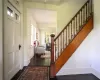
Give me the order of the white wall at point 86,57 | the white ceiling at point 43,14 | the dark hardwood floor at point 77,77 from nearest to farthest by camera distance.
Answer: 1. the dark hardwood floor at point 77,77
2. the white wall at point 86,57
3. the white ceiling at point 43,14

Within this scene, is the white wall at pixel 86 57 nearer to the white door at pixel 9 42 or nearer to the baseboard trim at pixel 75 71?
the baseboard trim at pixel 75 71

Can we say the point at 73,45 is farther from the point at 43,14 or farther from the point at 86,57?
the point at 43,14

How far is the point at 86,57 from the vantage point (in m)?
4.14

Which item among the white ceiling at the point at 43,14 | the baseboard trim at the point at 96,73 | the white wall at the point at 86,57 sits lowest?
the baseboard trim at the point at 96,73

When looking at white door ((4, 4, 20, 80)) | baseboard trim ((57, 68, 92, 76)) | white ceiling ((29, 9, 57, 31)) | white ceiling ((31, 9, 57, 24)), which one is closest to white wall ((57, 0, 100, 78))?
baseboard trim ((57, 68, 92, 76))

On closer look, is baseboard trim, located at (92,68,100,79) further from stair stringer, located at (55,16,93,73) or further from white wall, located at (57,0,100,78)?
stair stringer, located at (55,16,93,73)

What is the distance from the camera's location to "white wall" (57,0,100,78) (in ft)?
12.9

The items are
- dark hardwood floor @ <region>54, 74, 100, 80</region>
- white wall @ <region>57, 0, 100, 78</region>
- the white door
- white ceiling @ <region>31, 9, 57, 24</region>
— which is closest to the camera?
the white door

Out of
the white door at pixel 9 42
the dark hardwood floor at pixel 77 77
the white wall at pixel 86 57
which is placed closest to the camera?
the white door at pixel 9 42

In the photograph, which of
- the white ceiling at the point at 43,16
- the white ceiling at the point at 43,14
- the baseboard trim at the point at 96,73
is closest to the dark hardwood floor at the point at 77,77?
the baseboard trim at the point at 96,73

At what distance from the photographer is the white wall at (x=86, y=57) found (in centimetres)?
393

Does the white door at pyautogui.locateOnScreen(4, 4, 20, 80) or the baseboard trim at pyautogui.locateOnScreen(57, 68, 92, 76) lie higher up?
the white door at pyautogui.locateOnScreen(4, 4, 20, 80)

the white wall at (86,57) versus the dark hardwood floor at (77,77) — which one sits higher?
the white wall at (86,57)

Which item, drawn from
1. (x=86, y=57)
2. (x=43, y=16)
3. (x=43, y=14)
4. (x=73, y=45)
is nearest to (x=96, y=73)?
(x=86, y=57)
